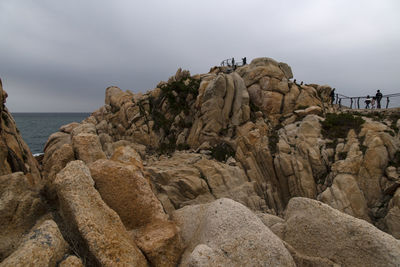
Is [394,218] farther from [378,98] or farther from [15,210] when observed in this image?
[15,210]

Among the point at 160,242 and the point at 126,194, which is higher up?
→ the point at 126,194

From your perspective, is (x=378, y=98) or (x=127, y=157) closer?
(x=127, y=157)

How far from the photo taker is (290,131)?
2519cm

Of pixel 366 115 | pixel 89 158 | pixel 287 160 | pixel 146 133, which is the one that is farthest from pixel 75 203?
pixel 366 115

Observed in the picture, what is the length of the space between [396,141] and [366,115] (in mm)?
5922

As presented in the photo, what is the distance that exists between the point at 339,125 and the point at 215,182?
15.6 metres

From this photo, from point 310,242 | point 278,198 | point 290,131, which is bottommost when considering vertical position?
point 278,198

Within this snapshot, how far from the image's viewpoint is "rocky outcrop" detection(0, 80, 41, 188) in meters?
9.07

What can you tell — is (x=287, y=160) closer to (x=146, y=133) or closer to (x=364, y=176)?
(x=364, y=176)

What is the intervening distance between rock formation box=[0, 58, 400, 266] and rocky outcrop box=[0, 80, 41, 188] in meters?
0.08

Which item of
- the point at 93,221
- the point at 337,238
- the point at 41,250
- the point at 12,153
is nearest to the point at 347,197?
the point at 337,238

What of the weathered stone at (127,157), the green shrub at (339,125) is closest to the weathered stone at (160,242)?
the weathered stone at (127,157)

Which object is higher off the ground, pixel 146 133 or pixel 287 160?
pixel 146 133

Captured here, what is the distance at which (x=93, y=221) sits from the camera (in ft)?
19.7
